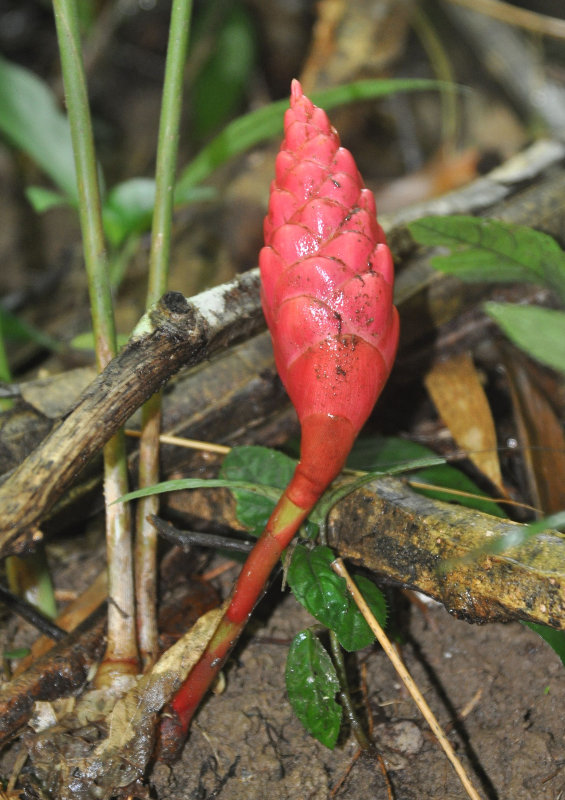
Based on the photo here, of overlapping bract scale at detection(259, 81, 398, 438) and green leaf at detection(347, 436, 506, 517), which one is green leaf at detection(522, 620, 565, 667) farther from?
overlapping bract scale at detection(259, 81, 398, 438)

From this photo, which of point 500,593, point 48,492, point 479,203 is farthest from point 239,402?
point 479,203

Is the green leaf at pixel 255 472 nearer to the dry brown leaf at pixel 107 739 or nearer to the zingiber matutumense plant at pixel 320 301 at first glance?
the zingiber matutumense plant at pixel 320 301

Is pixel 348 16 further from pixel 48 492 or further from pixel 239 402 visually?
pixel 48 492

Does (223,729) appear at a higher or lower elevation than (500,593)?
lower

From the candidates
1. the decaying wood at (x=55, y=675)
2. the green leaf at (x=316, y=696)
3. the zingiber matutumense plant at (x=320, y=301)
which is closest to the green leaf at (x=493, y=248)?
the zingiber matutumense plant at (x=320, y=301)

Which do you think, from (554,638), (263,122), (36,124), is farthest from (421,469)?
(36,124)

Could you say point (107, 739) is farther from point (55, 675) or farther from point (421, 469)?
point (421, 469)
